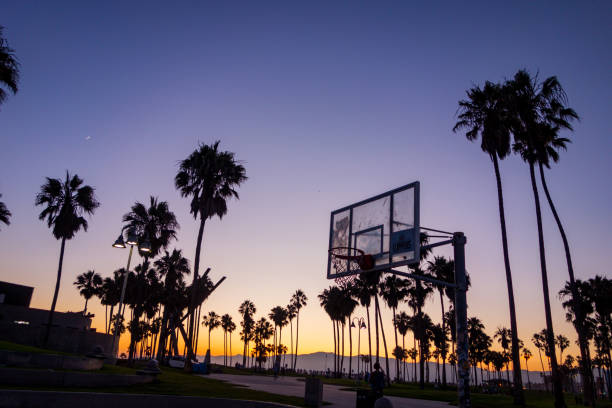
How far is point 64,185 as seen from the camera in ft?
128

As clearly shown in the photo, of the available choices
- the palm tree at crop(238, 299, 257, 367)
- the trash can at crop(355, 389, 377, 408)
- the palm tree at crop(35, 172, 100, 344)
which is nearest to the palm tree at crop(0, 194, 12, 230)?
the palm tree at crop(35, 172, 100, 344)

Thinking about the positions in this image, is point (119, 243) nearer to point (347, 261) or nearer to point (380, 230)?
point (347, 261)

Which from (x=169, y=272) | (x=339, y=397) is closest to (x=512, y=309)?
(x=339, y=397)

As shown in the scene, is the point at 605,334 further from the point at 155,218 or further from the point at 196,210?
the point at 155,218

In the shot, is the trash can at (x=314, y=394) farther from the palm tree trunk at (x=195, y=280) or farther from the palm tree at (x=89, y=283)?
the palm tree at (x=89, y=283)

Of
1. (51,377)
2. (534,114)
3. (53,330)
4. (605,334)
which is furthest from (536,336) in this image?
(51,377)

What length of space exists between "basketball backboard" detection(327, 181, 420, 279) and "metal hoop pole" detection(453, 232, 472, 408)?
148 cm

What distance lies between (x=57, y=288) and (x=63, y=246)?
3.92m

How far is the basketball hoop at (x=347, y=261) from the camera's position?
1459 cm

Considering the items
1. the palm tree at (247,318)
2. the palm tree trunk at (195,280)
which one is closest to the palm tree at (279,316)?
the palm tree at (247,318)

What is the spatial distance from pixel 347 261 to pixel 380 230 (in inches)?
78.3

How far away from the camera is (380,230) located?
48.5 ft

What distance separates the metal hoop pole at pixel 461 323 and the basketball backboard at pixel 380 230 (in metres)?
1.48

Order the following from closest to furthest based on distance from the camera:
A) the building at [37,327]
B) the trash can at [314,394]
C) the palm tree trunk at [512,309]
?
1. the trash can at [314,394]
2. the palm tree trunk at [512,309]
3. the building at [37,327]
